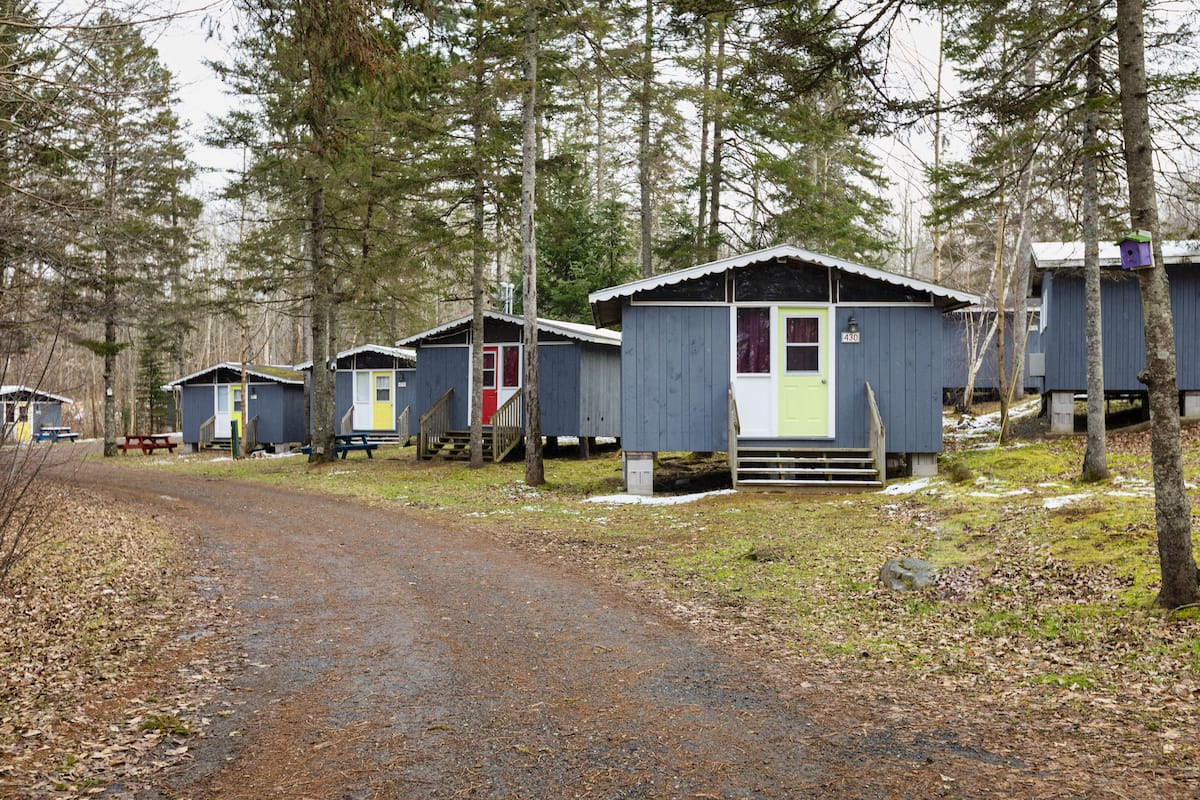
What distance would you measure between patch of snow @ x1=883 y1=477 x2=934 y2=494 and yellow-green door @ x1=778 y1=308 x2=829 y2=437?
5.08 ft

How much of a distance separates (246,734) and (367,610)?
2858 mm

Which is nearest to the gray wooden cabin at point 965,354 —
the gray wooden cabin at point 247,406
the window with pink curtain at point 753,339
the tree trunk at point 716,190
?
the tree trunk at point 716,190

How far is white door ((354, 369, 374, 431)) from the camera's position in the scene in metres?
31.4

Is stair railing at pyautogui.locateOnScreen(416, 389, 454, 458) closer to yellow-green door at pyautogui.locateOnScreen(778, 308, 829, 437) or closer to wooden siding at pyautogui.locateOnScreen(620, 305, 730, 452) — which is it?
wooden siding at pyautogui.locateOnScreen(620, 305, 730, 452)

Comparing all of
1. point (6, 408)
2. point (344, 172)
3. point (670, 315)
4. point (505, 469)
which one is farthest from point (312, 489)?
point (6, 408)

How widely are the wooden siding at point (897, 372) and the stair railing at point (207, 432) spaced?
25.9m

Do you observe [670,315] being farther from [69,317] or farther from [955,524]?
[69,317]

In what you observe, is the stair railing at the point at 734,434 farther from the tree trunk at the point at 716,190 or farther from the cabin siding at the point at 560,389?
the tree trunk at the point at 716,190

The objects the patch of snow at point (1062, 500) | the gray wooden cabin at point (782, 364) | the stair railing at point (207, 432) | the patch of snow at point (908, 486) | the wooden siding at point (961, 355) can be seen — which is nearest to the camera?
the patch of snow at point (1062, 500)

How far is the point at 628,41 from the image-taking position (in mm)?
16859

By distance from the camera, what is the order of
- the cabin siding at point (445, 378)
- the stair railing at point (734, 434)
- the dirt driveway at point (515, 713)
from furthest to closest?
the cabin siding at point (445, 378) → the stair railing at point (734, 434) → the dirt driveway at point (515, 713)

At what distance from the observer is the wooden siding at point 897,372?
1523 centimetres

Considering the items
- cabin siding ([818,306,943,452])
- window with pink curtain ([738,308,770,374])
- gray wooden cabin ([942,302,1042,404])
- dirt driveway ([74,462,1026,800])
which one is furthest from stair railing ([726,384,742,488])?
gray wooden cabin ([942,302,1042,404])

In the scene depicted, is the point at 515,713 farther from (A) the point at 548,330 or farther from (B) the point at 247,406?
(B) the point at 247,406
